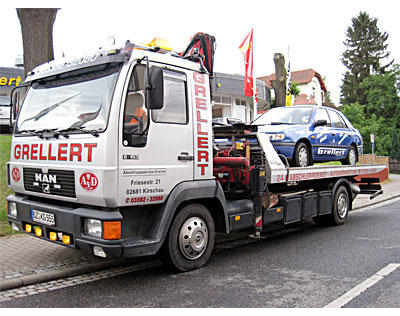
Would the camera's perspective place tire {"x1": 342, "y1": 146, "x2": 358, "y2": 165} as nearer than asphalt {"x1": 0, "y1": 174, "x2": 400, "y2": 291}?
No

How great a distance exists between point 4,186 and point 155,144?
5.67 meters

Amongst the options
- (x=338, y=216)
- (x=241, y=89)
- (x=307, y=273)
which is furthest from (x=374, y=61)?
(x=307, y=273)

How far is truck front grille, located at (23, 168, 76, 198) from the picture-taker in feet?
14.5

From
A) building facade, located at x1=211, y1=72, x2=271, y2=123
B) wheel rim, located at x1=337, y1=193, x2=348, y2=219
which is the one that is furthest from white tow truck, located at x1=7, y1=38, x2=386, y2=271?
building facade, located at x1=211, y1=72, x2=271, y2=123

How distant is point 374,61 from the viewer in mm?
55875

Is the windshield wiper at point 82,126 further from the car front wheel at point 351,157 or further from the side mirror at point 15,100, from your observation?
the car front wheel at point 351,157

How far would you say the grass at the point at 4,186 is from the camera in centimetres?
692

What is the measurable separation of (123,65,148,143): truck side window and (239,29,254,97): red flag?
10.2 metres

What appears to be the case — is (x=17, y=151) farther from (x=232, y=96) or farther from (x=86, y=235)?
(x=232, y=96)

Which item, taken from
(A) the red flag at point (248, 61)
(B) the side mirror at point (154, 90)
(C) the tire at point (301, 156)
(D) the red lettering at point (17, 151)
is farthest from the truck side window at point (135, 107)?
(A) the red flag at point (248, 61)

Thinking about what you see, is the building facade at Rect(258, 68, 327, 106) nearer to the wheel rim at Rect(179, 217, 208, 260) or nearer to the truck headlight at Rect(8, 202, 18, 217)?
the wheel rim at Rect(179, 217, 208, 260)

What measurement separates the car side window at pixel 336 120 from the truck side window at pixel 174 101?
16.2ft

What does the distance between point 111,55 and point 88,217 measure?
1.78m

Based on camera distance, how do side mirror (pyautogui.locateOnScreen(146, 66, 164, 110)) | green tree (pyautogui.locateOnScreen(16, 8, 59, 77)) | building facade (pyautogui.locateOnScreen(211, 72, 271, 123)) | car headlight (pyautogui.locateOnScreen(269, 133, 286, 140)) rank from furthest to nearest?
building facade (pyautogui.locateOnScreen(211, 72, 271, 123))
green tree (pyautogui.locateOnScreen(16, 8, 59, 77))
car headlight (pyautogui.locateOnScreen(269, 133, 286, 140))
side mirror (pyautogui.locateOnScreen(146, 66, 164, 110))
